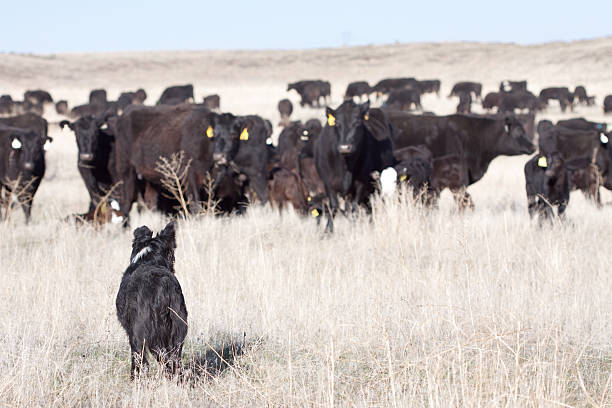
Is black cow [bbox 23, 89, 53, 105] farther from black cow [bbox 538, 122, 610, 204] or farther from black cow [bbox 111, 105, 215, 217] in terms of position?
black cow [bbox 538, 122, 610, 204]

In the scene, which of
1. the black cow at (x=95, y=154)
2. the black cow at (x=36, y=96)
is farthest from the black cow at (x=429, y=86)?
the black cow at (x=95, y=154)

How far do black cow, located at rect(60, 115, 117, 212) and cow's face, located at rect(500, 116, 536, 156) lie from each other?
700 cm

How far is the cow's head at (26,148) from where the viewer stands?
12531 millimetres

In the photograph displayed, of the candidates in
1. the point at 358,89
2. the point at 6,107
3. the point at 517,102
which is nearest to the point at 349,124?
the point at 517,102

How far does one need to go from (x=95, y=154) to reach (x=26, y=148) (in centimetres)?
166

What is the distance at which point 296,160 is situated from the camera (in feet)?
48.8

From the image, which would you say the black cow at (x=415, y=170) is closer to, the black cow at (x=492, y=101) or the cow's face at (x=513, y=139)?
the cow's face at (x=513, y=139)

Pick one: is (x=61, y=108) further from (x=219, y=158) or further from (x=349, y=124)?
(x=349, y=124)

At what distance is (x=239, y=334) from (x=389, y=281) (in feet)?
5.04

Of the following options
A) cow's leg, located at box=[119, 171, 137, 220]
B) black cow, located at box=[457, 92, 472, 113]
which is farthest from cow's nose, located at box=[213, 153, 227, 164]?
black cow, located at box=[457, 92, 472, 113]

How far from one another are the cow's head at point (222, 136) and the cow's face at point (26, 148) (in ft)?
11.4

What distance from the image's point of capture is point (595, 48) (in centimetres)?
7131

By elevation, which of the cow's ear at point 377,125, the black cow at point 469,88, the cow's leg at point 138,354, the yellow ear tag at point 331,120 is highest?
the yellow ear tag at point 331,120

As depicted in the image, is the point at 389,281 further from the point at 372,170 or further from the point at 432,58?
the point at 432,58
